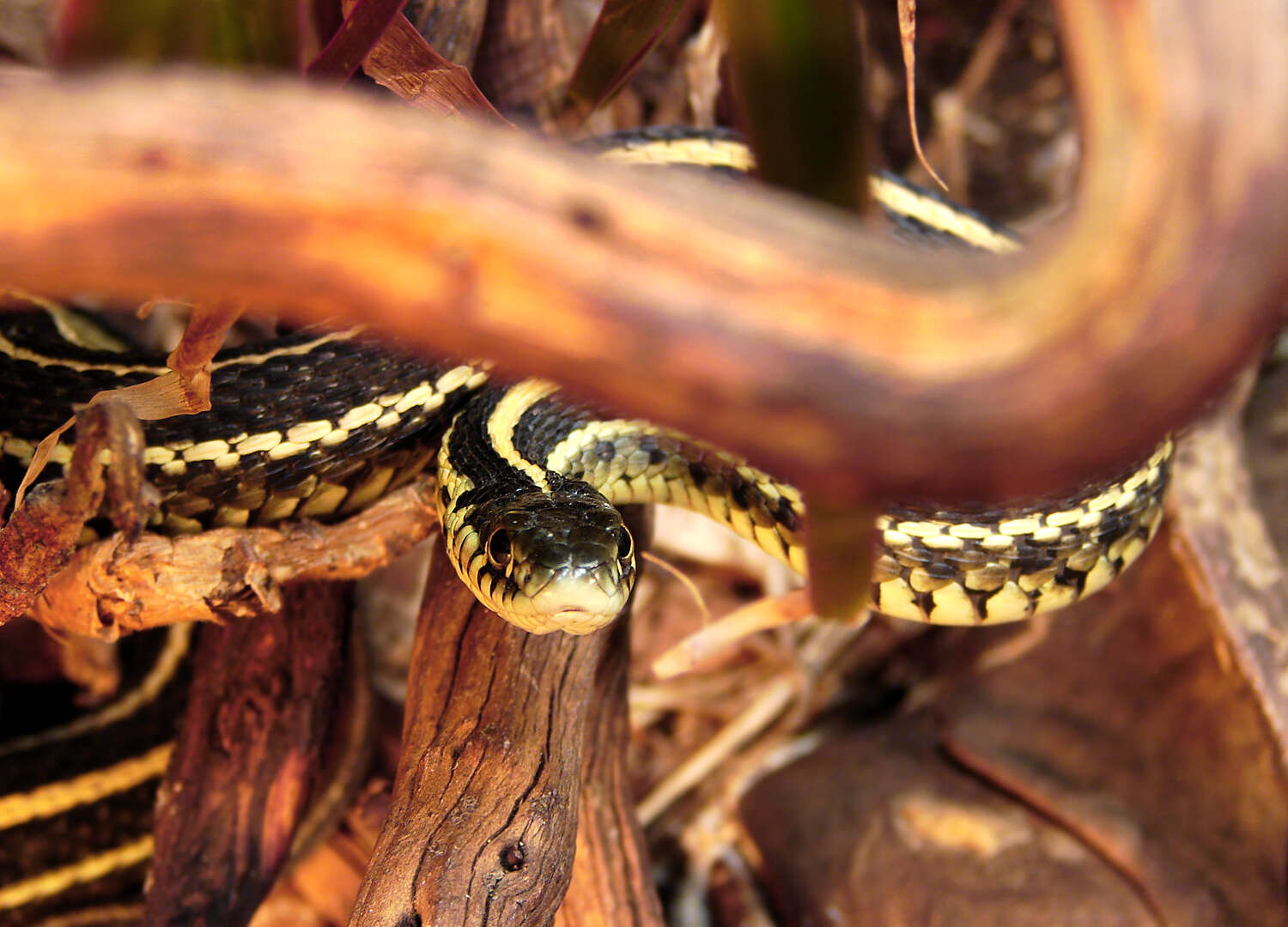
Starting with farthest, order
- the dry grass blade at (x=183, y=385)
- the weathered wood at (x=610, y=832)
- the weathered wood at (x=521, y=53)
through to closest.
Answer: the weathered wood at (x=521, y=53)
the weathered wood at (x=610, y=832)
the dry grass blade at (x=183, y=385)

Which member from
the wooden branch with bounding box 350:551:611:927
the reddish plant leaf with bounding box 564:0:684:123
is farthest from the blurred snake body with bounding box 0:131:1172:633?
the reddish plant leaf with bounding box 564:0:684:123

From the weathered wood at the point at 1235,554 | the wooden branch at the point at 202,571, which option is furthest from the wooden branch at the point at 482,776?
the weathered wood at the point at 1235,554

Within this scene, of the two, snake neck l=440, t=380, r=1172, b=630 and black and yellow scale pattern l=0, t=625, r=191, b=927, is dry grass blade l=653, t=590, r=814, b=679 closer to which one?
snake neck l=440, t=380, r=1172, b=630

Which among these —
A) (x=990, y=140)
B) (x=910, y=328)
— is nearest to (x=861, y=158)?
(x=910, y=328)

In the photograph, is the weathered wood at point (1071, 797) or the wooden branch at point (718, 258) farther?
the weathered wood at point (1071, 797)

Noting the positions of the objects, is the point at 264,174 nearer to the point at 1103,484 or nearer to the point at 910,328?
the point at 910,328

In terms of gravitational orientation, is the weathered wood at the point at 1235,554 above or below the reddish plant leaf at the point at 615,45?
below

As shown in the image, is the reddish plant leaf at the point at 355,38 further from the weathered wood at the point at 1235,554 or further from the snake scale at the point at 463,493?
the weathered wood at the point at 1235,554

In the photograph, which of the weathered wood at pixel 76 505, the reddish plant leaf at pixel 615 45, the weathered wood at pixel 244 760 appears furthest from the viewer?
the weathered wood at pixel 244 760
